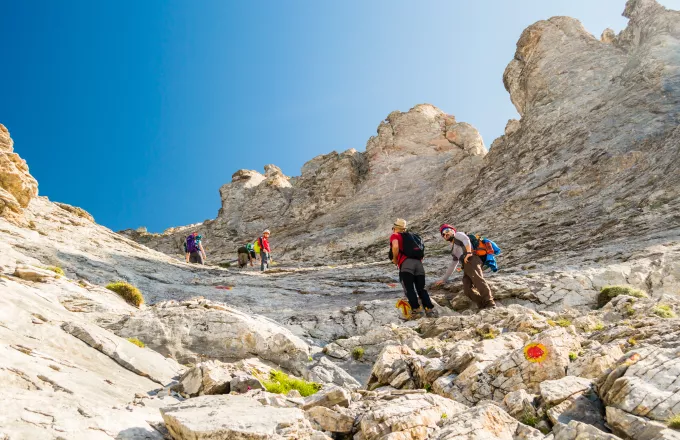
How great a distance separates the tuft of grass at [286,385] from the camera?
384 inches

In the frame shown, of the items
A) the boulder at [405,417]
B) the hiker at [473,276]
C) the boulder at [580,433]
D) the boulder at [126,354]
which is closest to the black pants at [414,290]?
the hiker at [473,276]

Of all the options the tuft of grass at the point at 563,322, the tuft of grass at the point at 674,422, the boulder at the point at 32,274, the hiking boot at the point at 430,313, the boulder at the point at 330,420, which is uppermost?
the boulder at the point at 32,274

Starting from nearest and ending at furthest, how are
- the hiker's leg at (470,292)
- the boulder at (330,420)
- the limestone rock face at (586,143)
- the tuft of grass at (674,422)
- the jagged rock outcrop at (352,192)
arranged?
1. the tuft of grass at (674,422)
2. the boulder at (330,420)
3. the hiker's leg at (470,292)
4. the limestone rock face at (586,143)
5. the jagged rock outcrop at (352,192)

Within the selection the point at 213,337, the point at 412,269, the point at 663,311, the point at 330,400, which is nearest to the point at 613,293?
the point at 663,311

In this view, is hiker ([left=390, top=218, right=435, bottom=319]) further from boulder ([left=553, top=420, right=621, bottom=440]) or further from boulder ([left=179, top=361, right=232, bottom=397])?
boulder ([left=553, top=420, right=621, bottom=440])

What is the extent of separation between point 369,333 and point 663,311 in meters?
7.94

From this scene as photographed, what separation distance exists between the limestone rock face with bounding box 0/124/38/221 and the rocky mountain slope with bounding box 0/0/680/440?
0.12 meters

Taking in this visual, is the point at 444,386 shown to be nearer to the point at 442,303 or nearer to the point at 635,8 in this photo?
the point at 442,303

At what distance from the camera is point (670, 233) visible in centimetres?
2222

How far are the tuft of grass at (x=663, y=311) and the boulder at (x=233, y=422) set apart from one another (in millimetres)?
9992

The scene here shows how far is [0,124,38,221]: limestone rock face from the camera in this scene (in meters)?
26.2

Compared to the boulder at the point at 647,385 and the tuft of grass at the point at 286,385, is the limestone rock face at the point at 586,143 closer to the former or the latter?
the tuft of grass at the point at 286,385

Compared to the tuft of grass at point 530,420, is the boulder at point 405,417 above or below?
above

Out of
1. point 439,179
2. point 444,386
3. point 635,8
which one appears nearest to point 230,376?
point 444,386
